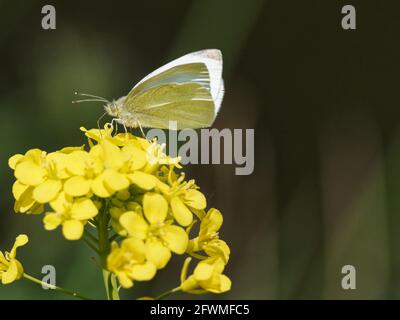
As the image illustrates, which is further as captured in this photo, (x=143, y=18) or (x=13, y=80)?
(x=143, y=18)

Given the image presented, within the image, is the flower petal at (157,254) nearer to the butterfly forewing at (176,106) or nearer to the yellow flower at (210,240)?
the yellow flower at (210,240)

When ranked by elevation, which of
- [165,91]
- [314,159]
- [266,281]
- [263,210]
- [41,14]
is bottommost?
[266,281]

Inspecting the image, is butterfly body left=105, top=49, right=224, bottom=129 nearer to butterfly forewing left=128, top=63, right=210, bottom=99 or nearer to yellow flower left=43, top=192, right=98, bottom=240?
butterfly forewing left=128, top=63, right=210, bottom=99

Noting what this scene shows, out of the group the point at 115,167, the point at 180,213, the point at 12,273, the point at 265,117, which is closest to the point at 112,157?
the point at 115,167

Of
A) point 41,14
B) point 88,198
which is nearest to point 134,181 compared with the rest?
point 88,198

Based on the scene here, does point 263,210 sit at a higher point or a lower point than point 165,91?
lower

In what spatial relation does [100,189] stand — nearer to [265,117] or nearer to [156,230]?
[156,230]

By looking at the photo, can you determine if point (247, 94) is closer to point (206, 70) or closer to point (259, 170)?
point (259, 170)
